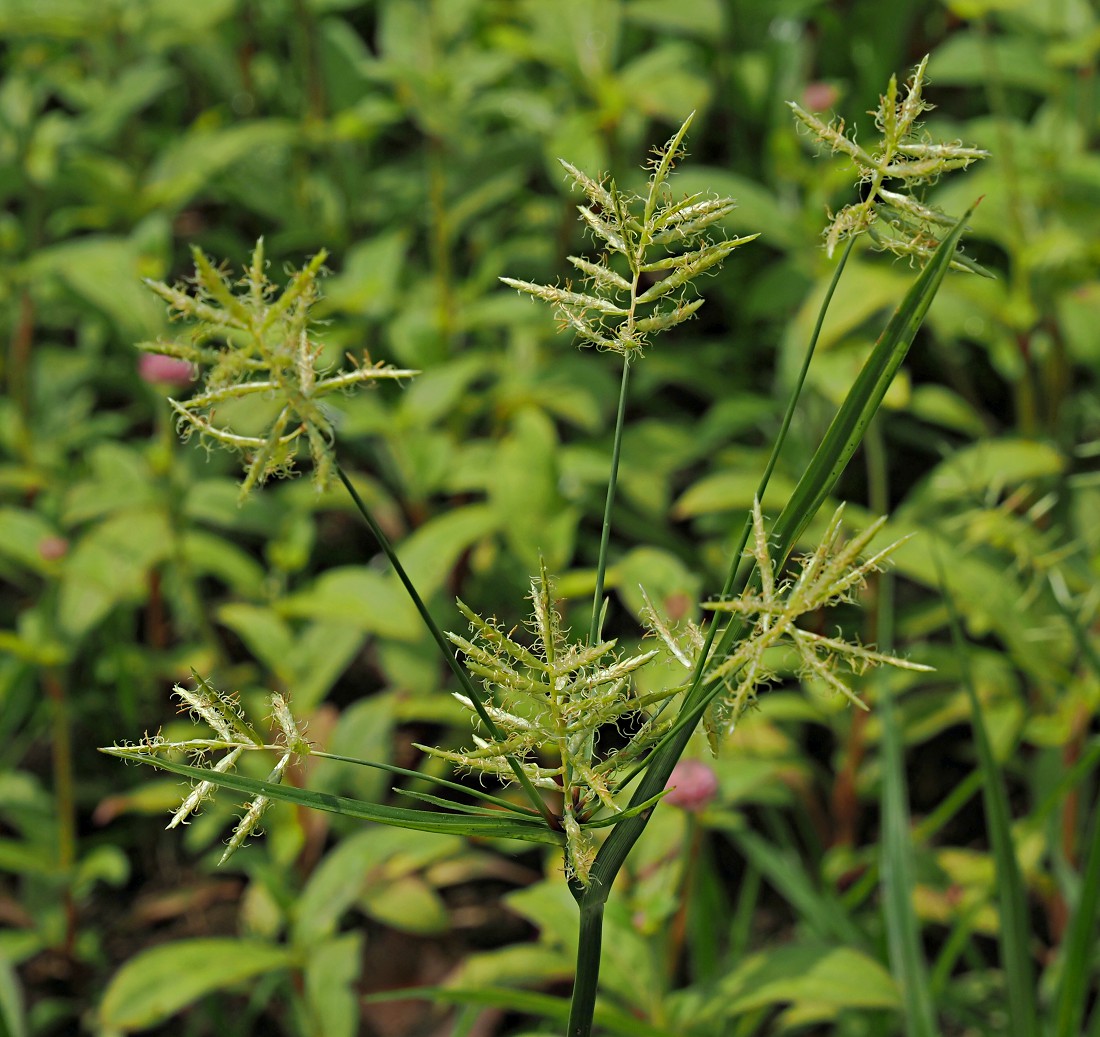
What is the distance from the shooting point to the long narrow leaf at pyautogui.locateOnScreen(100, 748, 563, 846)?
1.37 ft

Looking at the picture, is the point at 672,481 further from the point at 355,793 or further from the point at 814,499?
the point at 814,499

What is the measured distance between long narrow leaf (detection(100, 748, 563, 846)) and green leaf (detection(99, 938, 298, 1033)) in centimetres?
91

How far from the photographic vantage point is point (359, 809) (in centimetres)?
45

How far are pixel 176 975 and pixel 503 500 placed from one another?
0.71 m

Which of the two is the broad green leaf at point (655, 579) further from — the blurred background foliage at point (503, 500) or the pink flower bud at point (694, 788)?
the pink flower bud at point (694, 788)

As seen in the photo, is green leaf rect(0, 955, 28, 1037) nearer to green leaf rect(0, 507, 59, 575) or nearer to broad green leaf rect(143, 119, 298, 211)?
green leaf rect(0, 507, 59, 575)

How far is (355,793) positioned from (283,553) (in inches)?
14.3

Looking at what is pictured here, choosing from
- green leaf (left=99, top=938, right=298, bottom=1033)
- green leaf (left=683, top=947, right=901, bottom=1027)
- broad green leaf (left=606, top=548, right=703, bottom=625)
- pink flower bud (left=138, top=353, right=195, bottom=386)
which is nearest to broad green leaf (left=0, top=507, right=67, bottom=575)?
pink flower bud (left=138, top=353, right=195, bottom=386)

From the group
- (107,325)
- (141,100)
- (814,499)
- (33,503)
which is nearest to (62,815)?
(33,503)

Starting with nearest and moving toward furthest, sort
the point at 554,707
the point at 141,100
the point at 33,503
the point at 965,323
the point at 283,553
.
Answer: the point at 554,707, the point at 283,553, the point at 965,323, the point at 33,503, the point at 141,100

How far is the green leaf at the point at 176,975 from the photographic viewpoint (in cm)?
125

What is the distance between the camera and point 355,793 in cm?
155

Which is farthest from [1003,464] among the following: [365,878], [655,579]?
[365,878]

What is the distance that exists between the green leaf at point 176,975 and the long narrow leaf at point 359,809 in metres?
0.91
